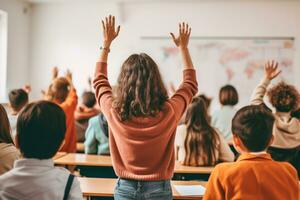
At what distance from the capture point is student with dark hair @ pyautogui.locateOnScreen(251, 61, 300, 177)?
9.82 feet

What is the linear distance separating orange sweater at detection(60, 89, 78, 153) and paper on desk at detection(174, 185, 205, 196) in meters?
1.83

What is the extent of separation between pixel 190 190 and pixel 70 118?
1.97 m

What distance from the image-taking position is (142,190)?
5.66 ft

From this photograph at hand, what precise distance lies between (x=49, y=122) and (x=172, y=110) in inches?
24.0

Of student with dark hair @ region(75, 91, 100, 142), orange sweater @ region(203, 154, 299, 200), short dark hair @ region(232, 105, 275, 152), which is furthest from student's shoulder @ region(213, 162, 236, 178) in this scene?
student with dark hair @ region(75, 91, 100, 142)

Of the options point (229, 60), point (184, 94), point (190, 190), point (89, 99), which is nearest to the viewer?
point (184, 94)

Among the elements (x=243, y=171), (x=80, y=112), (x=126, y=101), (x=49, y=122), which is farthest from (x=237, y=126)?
(x=80, y=112)

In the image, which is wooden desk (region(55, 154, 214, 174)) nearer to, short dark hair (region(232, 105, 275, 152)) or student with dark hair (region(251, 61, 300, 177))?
student with dark hair (region(251, 61, 300, 177))

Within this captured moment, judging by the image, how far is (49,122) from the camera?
4.43ft

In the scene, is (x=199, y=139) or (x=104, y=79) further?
(x=199, y=139)

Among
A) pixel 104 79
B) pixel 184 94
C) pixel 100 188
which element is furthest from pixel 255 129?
pixel 100 188

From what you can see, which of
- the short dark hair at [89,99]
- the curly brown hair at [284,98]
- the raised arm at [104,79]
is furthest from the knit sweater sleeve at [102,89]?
the short dark hair at [89,99]

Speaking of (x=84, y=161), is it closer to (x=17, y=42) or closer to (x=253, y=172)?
(x=253, y=172)

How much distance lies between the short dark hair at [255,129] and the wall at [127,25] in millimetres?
4774
